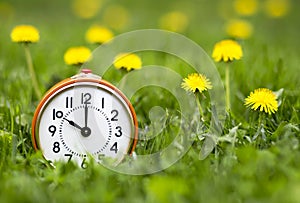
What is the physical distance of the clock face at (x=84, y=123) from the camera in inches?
95.1

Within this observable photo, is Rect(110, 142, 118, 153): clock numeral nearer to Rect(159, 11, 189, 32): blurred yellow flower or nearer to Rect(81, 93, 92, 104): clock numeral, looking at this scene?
Rect(81, 93, 92, 104): clock numeral

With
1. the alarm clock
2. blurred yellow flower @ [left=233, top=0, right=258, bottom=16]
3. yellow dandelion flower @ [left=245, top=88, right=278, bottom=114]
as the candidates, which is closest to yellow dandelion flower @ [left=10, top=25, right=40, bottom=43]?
the alarm clock

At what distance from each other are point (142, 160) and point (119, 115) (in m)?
0.24

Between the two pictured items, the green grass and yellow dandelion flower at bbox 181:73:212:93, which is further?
yellow dandelion flower at bbox 181:73:212:93

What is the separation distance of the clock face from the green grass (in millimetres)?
97

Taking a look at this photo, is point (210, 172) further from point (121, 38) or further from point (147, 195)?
point (121, 38)

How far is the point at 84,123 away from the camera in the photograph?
8.01 feet

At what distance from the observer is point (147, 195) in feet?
6.54

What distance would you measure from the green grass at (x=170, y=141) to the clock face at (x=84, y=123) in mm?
97

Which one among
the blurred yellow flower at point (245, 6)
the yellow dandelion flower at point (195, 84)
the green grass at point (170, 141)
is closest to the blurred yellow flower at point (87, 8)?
the green grass at point (170, 141)

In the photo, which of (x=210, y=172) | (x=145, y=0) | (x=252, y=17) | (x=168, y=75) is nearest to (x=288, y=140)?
(x=210, y=172)

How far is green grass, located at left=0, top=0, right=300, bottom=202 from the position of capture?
1918 millimetres

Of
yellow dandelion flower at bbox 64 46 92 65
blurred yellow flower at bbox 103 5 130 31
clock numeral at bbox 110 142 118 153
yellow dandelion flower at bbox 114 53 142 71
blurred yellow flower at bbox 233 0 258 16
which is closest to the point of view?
clock numeral at bbox 110 142 118 153

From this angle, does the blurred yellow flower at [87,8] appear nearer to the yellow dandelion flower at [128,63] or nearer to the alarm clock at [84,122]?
the yellow dandelion flower at [128,63]
